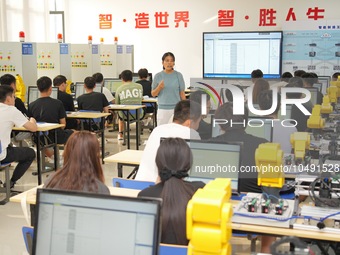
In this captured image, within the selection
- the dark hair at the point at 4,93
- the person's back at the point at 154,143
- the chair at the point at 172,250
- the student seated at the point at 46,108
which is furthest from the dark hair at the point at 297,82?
the chair at the point at 172,250

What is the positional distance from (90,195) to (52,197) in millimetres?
169

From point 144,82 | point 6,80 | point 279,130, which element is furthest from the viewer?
point 144,82

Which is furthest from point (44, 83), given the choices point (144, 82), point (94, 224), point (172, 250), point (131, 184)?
point (94, 224)

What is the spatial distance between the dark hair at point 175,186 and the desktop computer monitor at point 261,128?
1490mm

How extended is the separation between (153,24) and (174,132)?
8891mm

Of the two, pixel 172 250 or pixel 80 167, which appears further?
pixel 80 167

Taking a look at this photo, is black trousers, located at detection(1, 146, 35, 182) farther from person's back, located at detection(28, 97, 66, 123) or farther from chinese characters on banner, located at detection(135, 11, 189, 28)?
chinese characters on banner, located at detection(135, 11, 189, 28)

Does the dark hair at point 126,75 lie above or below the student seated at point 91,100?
above

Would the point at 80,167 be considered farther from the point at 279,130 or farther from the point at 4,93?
the point at 4,93

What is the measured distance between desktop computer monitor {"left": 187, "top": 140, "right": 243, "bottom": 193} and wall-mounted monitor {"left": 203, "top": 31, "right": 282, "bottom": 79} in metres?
8.02

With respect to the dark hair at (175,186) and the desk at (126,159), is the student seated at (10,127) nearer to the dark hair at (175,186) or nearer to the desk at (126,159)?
the desk at (126,159)

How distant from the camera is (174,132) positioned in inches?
142

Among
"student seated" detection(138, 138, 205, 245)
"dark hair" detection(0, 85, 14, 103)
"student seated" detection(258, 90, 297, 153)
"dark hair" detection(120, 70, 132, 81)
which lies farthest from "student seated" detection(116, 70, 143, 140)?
"student seated" detection(138, 138, 205, 245)

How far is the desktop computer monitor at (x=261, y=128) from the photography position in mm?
3742
